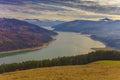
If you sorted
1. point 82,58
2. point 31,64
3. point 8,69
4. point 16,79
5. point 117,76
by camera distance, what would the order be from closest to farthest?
point 16,79, point 117,76, point 8,69, point 31,64, point 82,58

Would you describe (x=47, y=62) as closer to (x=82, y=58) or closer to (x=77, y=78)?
(x=82, y=58)

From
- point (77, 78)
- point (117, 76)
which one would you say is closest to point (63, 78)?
point (77, 78)

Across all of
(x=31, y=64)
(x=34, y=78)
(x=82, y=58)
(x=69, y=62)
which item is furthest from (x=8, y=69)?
(x=34, y=78)

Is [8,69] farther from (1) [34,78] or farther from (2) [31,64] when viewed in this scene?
(1) [34,78]

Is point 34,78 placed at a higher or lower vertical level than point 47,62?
higher

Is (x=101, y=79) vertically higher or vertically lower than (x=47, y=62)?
higher

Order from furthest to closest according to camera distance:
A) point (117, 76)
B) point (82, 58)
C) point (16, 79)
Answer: point (82, 58) → point (117, 76) → point (16, 79)

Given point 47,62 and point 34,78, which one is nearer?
point 34,78

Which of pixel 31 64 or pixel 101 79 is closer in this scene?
pixel 101 79

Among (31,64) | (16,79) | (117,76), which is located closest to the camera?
(16,79)
